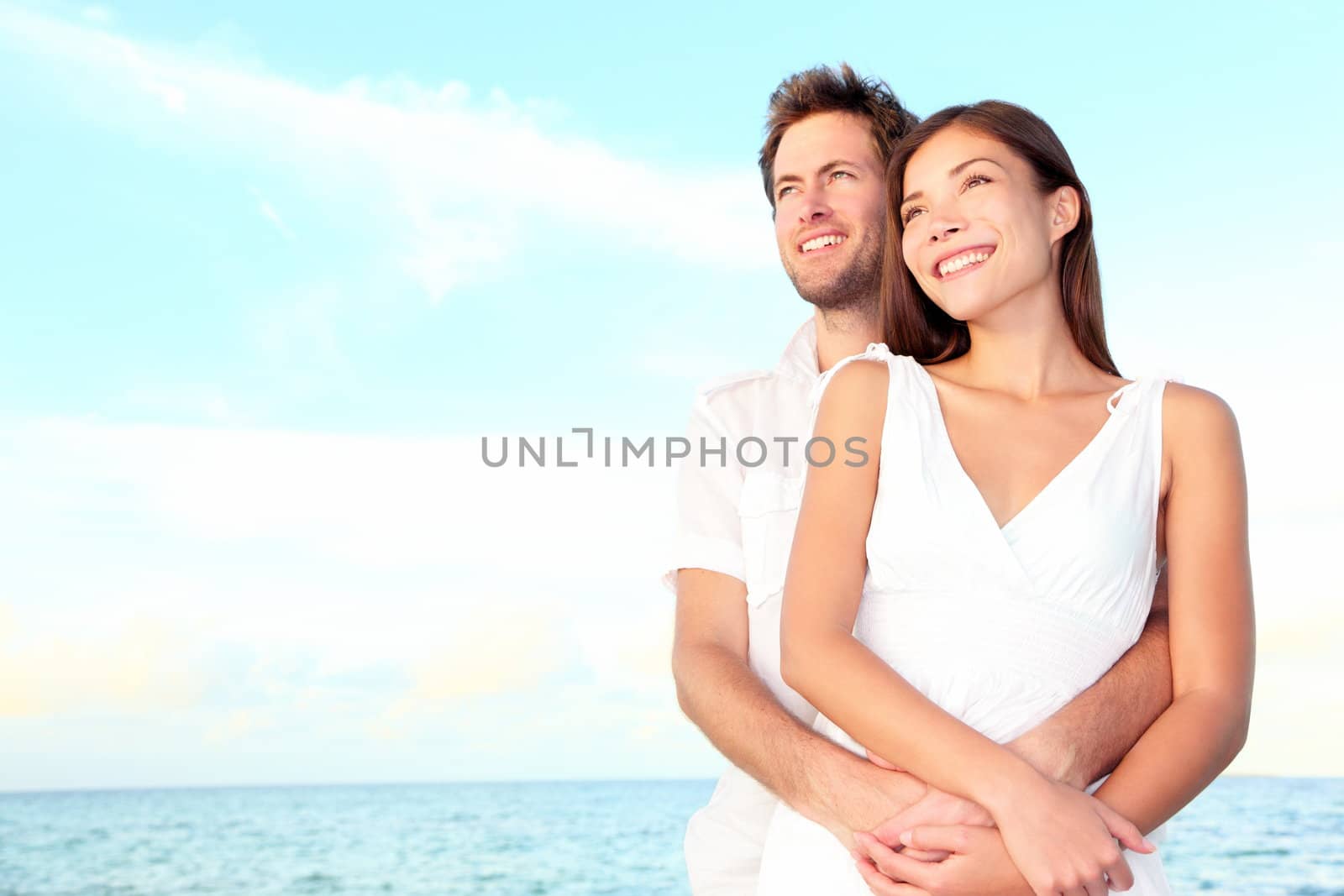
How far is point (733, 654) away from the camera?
8.53ft

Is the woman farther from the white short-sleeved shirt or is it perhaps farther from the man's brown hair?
the man's brown hair

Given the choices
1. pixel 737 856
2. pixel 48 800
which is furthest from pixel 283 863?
pixel 48 800

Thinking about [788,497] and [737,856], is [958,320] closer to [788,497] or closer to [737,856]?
[788,497]

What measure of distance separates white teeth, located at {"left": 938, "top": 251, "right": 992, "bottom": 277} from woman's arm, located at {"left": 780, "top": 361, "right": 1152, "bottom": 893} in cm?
24

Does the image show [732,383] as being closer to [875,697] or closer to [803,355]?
[803,355]

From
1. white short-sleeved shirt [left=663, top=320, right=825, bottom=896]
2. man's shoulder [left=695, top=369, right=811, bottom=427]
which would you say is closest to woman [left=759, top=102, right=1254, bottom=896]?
white short-sleeved shirt [left=663, top=320, right=825, bottom=896]

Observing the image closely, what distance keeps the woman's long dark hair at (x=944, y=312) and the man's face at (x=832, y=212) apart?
0.63m

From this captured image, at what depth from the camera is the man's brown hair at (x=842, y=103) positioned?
329cm

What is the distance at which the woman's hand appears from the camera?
1.77 metres

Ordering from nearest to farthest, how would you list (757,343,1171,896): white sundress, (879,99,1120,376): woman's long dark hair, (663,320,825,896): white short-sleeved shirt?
(757,343,1171,896): white sundress → (879,99,1120,376): woman's long dark hair → (663,320,825,896): white short-sleeved shirt

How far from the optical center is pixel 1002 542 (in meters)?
2.11

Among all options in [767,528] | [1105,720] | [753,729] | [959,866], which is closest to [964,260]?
[767,528]

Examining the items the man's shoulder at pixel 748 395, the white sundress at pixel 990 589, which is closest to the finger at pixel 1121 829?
the white sundress at pixel 990 589

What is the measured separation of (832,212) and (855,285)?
24 centimetres
